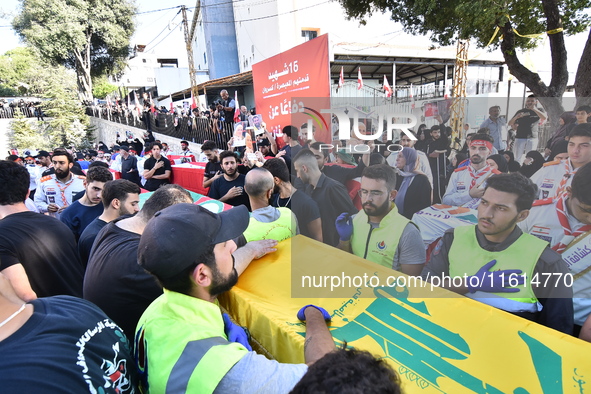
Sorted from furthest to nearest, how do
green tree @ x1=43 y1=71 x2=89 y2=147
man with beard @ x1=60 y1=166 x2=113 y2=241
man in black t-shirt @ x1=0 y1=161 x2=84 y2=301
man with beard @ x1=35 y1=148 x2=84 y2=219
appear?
1. green tree @ x1=43 y1=71 x2=89 y2=147
2. man with beard @ x1=35 y1=148 x2=84 y2=219
3. man with beard @ x1=60 y1=166 x2=113 y2=241
4. man in black t-shirt @ x1=0 y1=161 x2=84 y2=301

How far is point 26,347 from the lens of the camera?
2.55 feet

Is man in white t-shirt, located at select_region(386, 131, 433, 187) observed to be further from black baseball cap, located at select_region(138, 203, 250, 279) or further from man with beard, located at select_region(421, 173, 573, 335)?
black baseball cap, located at select_region(138, 203, 250, 279)

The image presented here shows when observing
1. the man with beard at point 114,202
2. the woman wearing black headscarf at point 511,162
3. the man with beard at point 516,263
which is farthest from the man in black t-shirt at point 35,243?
the woman wearing black headscarf at point 511,162

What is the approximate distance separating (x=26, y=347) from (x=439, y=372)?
1183 millimetres

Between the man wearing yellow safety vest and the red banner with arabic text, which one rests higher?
the red banner with arabic text

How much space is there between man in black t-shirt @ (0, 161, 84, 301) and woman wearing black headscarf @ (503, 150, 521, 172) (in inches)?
106

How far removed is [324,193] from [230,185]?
7.76ft

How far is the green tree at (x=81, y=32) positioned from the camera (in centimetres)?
2233

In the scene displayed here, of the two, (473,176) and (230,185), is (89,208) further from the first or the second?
(473,176)

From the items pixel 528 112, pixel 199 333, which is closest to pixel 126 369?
pixel 199 333

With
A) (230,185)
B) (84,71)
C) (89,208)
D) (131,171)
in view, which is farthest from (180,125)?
(84,71)

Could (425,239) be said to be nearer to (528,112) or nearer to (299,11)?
(528,112)

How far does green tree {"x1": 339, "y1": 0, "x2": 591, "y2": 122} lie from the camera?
585 centimetres

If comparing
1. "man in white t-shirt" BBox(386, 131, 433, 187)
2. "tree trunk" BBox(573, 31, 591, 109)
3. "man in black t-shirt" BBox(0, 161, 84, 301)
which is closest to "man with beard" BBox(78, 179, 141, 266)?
"man in black t-shirt" BBox(0, 161, 84, 301)
